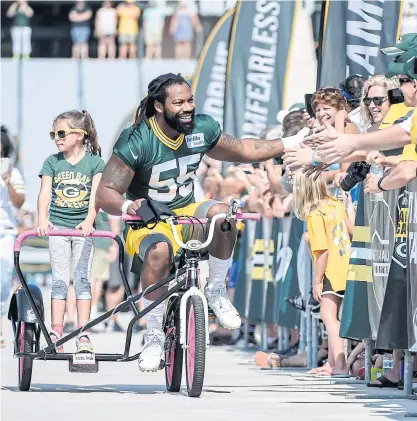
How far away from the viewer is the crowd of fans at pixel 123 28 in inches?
1593

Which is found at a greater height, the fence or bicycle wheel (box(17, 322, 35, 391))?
the fence

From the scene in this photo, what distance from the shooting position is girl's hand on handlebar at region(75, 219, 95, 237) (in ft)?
33.9

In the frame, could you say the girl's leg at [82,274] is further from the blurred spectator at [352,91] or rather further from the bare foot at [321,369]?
the blurred spectator at [352,91]

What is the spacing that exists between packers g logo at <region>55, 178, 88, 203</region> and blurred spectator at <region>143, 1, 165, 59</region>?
29.7m

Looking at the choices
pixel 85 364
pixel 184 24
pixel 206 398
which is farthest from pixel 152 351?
pixel 184 24

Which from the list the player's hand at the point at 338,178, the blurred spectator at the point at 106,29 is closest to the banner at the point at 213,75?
the player's hand at the point at 338,178

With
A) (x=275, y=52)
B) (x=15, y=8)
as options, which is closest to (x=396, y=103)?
(x=275, y=52)

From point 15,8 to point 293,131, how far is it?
101 ft

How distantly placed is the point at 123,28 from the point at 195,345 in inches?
1276

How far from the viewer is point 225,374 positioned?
39.3 ft

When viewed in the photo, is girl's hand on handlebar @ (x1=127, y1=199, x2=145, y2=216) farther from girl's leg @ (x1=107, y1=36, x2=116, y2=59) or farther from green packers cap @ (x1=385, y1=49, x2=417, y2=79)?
girl's leg @ (x1=107, y1=36, x2=116, y2=59)

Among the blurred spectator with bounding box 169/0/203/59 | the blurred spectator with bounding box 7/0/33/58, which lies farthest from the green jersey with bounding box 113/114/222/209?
the blurred spectator with bounding box 7/0/33/58

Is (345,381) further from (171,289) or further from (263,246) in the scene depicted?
(263,246)

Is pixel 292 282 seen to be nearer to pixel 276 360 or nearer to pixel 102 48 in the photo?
pixel 276 360
